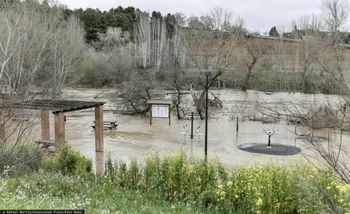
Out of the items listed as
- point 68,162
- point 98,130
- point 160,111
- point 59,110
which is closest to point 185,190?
point 68,162

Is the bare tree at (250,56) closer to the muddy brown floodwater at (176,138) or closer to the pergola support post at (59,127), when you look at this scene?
the muddy brown floodwater at (176,138)

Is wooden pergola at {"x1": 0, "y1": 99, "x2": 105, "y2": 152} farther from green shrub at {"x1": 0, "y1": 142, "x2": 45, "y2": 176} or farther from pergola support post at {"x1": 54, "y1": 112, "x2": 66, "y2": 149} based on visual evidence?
green shrub at {"x1": 0, "y1": 142, "x2": 45, "y2": 176}

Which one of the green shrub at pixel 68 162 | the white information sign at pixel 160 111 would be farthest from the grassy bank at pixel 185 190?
the white information sign at pixel 160 111

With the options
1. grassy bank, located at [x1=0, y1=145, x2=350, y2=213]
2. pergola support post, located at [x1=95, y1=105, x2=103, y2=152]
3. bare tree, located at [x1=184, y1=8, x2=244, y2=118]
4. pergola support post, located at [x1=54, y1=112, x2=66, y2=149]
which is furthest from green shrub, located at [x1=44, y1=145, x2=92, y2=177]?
bare tree, located at [x1=184, y1=8, x2=244, y2=118]

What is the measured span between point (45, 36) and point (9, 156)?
17919 mm

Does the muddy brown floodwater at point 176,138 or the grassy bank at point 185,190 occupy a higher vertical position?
the grassy bank at point 185,190

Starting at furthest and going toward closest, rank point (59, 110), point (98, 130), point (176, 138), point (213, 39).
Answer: point (213, 39) → point (176, 138) → point (98, 130) → point (59, 110)

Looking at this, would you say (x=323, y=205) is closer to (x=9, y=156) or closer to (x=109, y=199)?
(x=109, y=199)

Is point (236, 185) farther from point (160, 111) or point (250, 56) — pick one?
point (250, 56)

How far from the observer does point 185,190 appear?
23.5 ft

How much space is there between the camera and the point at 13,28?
62.8 feet

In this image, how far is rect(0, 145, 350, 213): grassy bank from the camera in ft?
17.2

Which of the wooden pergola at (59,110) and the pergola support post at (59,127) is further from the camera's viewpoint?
the pergola support post at (59,127)

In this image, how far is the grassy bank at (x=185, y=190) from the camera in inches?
206
